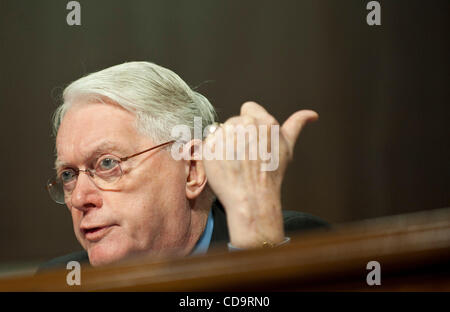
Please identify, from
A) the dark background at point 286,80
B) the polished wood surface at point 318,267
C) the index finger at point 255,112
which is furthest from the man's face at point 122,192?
the polished wood surface at point 318,267

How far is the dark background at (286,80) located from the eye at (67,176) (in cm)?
55

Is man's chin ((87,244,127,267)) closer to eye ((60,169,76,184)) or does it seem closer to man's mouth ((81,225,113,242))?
man's mouth ((81,225,113,242))

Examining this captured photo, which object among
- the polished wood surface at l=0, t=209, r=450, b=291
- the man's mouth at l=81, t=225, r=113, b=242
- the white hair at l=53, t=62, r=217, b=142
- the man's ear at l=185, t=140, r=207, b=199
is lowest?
the polished wood surface at l=0, t=209, r=450, b=291

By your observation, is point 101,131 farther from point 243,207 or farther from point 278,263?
point 278,263

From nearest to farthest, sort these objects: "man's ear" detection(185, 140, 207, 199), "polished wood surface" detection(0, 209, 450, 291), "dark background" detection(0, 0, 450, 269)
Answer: "polished wood surface" detection(0, 209, 450, 291), "man's ear" detection(185, 140, 207, 199), "dark background" detection(0, 0, 450, 269)

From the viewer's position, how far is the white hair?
1.67 metres

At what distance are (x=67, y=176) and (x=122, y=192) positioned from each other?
0.22 meters

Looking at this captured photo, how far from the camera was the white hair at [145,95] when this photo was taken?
1.67 metres

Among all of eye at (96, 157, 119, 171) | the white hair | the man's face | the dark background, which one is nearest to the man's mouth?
the man's face

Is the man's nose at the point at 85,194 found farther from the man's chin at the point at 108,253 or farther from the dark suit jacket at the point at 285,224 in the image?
the dark suit jacket at the point at 285,224

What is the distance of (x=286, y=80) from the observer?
8.07 ft

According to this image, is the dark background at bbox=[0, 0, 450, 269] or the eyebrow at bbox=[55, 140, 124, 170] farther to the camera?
the dark background at bbox=[0, 0, 450, 269]

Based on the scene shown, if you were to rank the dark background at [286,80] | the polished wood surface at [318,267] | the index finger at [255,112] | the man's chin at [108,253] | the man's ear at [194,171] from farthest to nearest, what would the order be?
the dark background at [286,80] → the man's ear at [194,171] → the man's chin at [108,253] → the index finger at [255,112] → the polished wood surface at [318,267]

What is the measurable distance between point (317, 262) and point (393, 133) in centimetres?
203
